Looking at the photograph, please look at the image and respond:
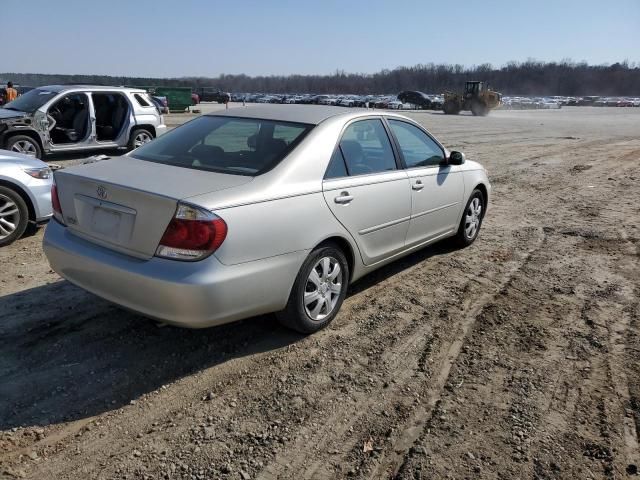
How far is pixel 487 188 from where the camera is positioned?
629 centimetres

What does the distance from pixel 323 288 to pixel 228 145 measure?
1.31 meters

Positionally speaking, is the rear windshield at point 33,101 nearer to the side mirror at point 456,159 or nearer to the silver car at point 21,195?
the silver car at point 21,195

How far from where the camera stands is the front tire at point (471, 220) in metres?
5.90

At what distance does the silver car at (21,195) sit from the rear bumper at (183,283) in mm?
2549

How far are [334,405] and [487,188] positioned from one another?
13.3 ft

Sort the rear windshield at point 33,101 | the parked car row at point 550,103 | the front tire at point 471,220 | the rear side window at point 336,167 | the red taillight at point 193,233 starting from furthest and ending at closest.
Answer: the parked car row at point 550,103, the rear windshield at point 33,101, the front tire at point 471,220, the rear side window at point 336,167, the red taillight at point 193,233

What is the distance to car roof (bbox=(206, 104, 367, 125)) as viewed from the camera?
4.15m

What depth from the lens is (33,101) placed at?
35.6ft

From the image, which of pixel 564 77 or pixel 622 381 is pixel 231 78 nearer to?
pixel 564 77

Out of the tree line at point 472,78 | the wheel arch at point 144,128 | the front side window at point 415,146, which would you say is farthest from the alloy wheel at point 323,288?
the tree line at point 472,78

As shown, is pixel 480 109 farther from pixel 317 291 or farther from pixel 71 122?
pixel 317 291

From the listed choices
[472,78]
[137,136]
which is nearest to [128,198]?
[137,136]

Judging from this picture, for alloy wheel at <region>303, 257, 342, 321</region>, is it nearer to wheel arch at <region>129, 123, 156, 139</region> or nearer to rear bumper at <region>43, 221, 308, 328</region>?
rear bumper at <region>43, 221, 308, 328</region>

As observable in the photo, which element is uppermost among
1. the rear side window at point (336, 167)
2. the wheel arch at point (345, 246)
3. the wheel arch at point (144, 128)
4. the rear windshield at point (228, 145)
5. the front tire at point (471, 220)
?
the rear windshield at point (228, 145)
